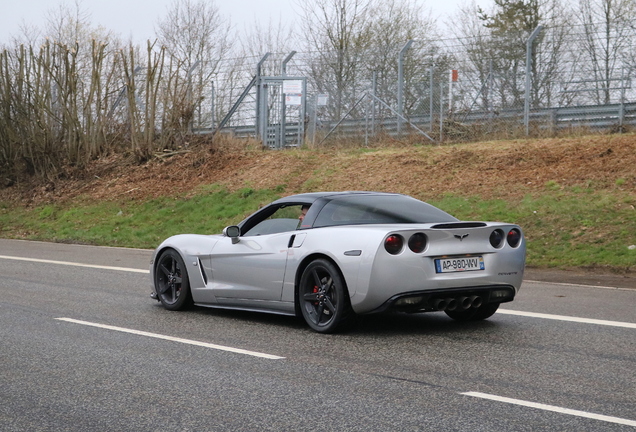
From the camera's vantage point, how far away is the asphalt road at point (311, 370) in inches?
191

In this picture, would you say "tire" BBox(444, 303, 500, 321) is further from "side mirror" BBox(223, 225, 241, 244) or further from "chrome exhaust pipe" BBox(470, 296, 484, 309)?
"side mirror" BBox(223, 225, 241, 244)

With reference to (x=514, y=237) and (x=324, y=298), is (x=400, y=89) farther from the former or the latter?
(x=324, y=298)

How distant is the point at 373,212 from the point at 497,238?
1.13 meters

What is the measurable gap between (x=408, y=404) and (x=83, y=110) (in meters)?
25.1

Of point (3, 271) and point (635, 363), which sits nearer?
point (635, 363)

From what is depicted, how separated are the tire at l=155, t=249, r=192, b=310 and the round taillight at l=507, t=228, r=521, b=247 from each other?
342cm

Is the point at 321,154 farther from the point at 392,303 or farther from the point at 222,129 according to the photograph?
the point at 392,303

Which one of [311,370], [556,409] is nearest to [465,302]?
[311,370]

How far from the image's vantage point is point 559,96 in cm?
2223

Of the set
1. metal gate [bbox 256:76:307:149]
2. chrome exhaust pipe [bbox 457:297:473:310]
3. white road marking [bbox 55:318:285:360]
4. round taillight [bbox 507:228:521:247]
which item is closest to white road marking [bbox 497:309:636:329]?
round taillight [bbox 507:228:521:247]

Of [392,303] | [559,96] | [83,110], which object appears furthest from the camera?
[83,110]

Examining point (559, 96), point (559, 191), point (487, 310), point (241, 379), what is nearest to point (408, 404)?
point (241, 379)

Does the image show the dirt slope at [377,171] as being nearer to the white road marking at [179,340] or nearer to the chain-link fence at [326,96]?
the chain-link fence at [326,96]

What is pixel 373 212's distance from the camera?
25.9 feet
